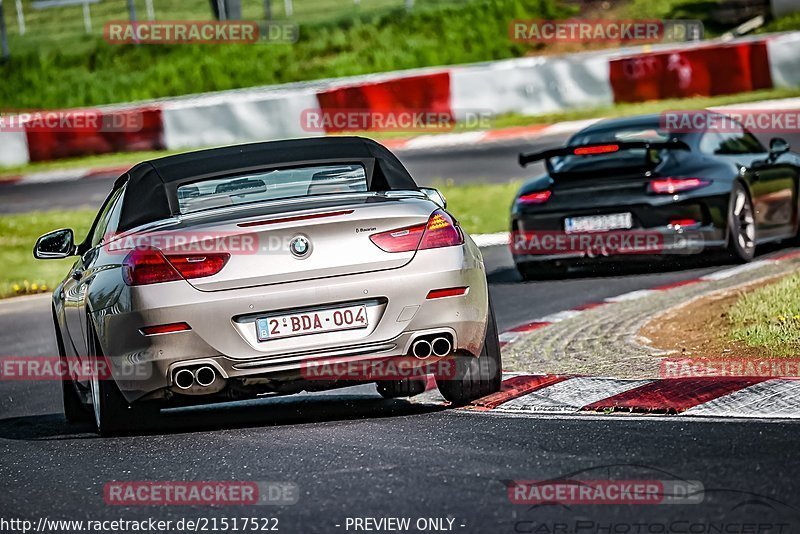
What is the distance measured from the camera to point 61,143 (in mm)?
30469

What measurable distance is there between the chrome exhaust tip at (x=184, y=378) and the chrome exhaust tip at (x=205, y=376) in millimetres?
27

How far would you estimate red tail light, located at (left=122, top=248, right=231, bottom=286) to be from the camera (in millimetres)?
7312

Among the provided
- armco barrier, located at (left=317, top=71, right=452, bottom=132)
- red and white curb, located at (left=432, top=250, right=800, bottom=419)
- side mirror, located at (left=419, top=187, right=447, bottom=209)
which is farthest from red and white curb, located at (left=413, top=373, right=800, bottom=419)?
armco barrier, located at (left=317, top=71, right=452, bottom=132)

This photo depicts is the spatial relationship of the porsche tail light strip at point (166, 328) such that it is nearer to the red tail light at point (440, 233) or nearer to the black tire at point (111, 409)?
the black tire at point (111, 409)

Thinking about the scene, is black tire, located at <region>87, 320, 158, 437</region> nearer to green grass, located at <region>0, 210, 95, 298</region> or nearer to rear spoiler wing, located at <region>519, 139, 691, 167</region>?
rear spoiler wing, located at <region>519, 139, 691, 167</region>

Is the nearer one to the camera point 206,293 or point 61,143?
point 206,293

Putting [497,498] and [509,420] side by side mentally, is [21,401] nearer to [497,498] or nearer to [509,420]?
[509,420]

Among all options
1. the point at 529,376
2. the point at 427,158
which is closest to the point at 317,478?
the point at 529,376

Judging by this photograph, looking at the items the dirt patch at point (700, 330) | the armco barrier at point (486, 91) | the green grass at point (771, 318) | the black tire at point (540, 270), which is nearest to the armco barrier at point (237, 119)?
the armco barrier at point (486, 91)

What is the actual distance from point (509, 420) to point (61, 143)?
79.5ft

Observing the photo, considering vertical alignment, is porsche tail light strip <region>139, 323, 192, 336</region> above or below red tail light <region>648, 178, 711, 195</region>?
above

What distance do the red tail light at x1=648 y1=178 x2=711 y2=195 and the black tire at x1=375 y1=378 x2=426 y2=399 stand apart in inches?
195

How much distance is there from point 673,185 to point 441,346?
20.1 ft

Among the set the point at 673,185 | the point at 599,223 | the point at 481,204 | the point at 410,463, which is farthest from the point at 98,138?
the point at 410,463
